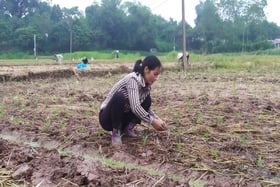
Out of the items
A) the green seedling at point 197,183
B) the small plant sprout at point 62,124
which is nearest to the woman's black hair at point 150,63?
the green seedling at point 197,183

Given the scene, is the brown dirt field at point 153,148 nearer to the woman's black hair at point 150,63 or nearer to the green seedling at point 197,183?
the green seedling at point 197,183

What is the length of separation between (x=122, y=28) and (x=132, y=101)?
4791 cm

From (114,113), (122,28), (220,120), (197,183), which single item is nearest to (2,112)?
(114,113)

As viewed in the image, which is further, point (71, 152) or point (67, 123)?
point (67, 123)

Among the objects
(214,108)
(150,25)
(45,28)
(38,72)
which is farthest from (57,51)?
(214,108)

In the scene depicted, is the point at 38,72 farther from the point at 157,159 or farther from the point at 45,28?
the point at 45,28

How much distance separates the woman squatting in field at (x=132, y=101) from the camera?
3639 mm

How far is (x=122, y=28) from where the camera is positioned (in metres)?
50.8

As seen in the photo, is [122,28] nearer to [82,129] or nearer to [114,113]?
[82,129]

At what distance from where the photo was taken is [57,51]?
4828cm

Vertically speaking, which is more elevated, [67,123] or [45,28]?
[45,28]

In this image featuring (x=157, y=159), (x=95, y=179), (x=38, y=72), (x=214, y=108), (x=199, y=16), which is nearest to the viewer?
(x=95, y=179)

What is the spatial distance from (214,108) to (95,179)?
10.7ft

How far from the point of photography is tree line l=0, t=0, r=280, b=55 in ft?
154
